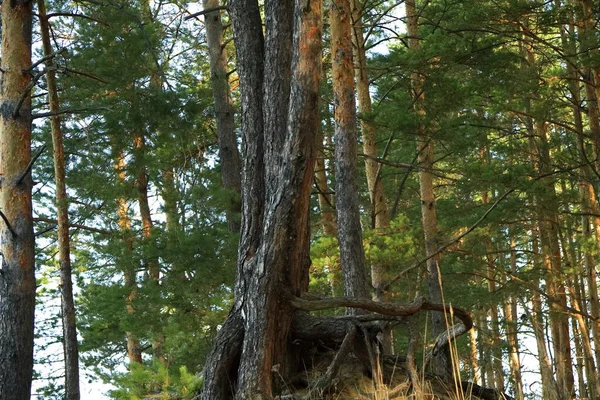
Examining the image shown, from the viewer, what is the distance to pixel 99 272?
44.1 ft

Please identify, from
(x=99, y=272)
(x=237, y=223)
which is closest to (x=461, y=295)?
(x=237, y=223)

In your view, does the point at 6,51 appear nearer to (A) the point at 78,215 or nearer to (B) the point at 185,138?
(B) the point at 185,138

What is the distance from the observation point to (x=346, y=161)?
8.88 m

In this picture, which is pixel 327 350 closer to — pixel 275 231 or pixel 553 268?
pixel 275 231

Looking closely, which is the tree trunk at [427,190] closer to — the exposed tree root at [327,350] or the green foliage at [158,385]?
the exposed tree root at [327,350]

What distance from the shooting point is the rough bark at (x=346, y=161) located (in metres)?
8.61

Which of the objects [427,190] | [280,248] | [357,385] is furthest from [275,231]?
[427,190]

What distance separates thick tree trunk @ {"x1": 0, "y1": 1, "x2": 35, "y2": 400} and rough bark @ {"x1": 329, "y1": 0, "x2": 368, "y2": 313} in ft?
12.3

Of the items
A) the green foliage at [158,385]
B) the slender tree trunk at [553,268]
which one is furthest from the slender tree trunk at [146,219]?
the slender tree trunk at [553,268]

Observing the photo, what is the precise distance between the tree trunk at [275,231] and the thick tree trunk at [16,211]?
144 inches

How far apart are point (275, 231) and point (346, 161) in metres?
3.51

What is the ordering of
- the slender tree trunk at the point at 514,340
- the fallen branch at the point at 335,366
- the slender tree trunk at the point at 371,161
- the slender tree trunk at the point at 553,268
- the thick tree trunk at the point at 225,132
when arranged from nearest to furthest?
the slender tree trunk at the point at 514,340 → the fallen branch at the point at 335,366 → the slender tree trunk at the point at 371,161 → the thick tree trunk at the point at 225,132 → the slender tree trunk at the point at 553,268

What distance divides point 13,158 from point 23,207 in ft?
1.99

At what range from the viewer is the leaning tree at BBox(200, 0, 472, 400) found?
5.49 meters
